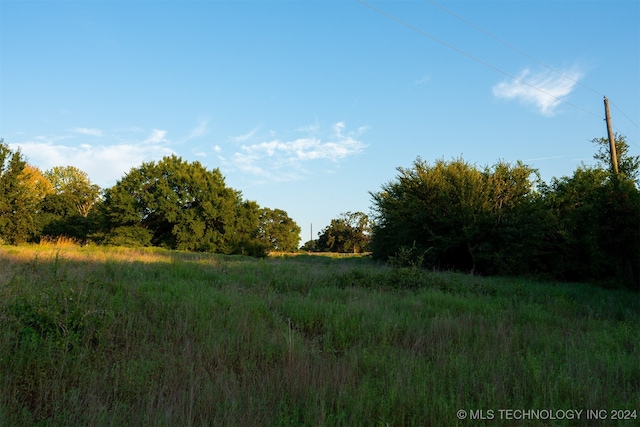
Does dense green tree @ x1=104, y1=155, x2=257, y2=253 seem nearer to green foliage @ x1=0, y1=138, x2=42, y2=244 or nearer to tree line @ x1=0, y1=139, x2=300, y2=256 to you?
tree line @ x1=0, y1=139, x2=300, y2=256

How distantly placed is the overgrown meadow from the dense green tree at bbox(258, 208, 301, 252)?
2127 inches

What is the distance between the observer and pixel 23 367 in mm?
4000

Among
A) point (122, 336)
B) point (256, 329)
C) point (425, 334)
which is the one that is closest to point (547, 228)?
point (425, 334)

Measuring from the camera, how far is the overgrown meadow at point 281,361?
11.8 ft

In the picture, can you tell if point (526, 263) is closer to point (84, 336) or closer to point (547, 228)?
point (547, 228)

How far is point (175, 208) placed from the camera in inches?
1551

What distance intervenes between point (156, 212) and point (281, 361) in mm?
38474

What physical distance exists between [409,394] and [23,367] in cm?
395

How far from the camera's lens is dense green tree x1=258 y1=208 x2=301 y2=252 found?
6251cm

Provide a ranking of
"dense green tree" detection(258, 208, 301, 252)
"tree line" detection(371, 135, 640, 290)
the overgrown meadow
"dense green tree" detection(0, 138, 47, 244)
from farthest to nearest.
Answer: "dense green tree" detection(258, 208, 301, 252), "dense green tree" detection(0, 138, 47, 244), "tree line" detection(371, 135, 640, 290), the overgrown meadow

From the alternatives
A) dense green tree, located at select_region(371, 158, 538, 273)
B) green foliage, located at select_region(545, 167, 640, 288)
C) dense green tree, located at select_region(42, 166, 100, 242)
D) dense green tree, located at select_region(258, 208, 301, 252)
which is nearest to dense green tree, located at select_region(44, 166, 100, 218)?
dense green tree, located at select_region(42, 166, 100, 242)

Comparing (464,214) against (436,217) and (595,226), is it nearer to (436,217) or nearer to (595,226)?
(436,217)

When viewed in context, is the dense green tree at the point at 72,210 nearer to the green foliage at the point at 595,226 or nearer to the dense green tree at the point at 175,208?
the dense green tree at the point at 175,208

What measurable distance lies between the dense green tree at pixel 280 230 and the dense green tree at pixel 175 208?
18.0 m
